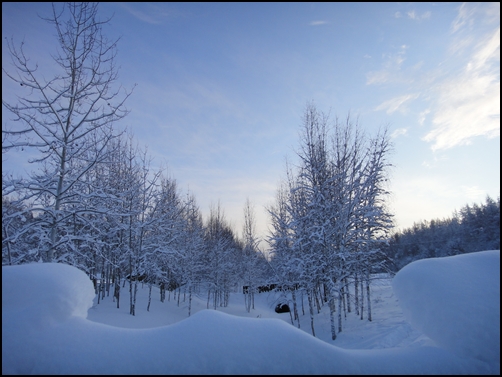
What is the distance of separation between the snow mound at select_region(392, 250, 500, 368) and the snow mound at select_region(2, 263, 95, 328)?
16.4ft

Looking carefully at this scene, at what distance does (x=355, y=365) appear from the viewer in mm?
2852

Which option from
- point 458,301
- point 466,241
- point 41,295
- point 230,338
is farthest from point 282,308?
point 466,241

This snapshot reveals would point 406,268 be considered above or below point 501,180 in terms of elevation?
below

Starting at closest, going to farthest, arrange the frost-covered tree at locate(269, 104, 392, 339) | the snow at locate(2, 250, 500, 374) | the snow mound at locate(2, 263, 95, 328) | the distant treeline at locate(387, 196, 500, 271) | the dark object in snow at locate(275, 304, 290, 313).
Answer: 1. the snow at locate(2, 250, 500, 374)
2. the snow mound at locate(2, 263, 95, 328)
3. the frost-covered tree at locate(269, 104, 392, 339)
4. the dark object in snow at locate(275, 304, 290, 313)
5. the distant treeline at locate(387, 196, 500, 271)

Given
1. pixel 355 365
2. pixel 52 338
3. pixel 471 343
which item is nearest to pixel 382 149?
pixel 471 343

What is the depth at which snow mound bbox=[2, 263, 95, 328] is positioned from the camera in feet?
10.2

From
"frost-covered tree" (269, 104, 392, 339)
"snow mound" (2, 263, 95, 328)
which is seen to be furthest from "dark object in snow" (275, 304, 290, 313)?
"snow mound" (2, 263, 95, 328)

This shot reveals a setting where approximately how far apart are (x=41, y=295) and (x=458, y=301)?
571 cm

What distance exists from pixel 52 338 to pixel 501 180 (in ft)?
21.0

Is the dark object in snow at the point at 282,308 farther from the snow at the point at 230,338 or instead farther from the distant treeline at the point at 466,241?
the snow at the point at 230,338

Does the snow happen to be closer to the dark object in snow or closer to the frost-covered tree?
the frost-covered tree

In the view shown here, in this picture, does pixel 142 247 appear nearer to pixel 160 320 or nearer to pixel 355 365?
pixel 160 320

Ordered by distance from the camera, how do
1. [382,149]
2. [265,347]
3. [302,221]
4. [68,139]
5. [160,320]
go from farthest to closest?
[160,320], [382,149], [302,221], [68,139], [265,347]

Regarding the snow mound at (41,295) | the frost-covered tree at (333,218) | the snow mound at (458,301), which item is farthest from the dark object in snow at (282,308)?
the snow mound at (41,295)
